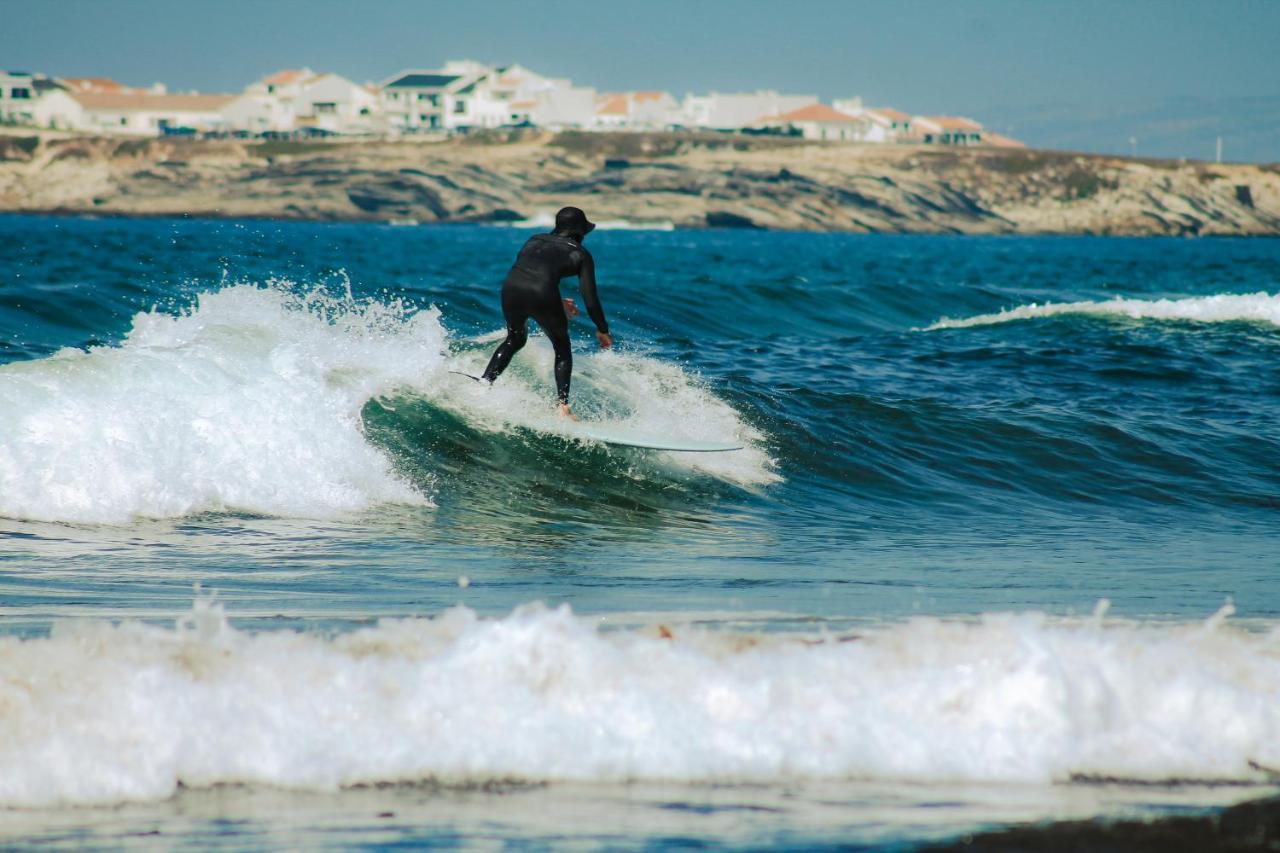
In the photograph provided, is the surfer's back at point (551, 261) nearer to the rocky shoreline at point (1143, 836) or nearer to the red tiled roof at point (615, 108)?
the rocky shoreline at point (1143, 836)

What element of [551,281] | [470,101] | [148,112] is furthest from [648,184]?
[551,281]

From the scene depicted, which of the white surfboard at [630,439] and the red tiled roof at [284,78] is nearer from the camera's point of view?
the white surfboard at [630,439]

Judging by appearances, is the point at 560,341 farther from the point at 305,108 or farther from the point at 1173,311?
the point at 305,108

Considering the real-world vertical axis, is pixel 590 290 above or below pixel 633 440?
above

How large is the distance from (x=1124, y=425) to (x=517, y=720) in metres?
10.9

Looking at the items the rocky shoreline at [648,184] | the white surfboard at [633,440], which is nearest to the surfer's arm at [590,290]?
the white surfboard at [633,440]

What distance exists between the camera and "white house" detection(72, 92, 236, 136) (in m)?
164

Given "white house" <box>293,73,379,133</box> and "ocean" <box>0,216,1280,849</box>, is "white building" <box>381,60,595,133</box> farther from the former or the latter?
"ocean" <box>0,216,1280,849</box>

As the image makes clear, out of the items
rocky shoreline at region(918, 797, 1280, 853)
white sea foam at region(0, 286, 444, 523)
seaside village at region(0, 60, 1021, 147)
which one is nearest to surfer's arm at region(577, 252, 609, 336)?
white sea foam at region(0, 286, 444, 523)

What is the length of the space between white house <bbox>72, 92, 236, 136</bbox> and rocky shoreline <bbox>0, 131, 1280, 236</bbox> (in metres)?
34.2

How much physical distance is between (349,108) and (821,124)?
62504mm

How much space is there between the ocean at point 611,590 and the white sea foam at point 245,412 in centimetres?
3

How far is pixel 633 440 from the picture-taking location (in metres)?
10.8

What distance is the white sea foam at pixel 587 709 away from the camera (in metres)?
4.40
